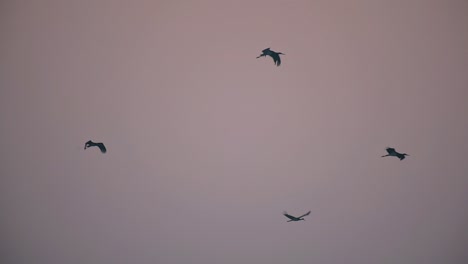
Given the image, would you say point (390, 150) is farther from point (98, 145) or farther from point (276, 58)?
point (98, 145)

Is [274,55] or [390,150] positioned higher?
[274,55]

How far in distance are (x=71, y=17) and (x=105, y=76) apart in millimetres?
260

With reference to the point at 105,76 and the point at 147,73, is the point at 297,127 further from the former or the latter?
the point at 105,76

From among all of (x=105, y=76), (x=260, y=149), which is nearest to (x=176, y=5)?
(x=105, y=76)

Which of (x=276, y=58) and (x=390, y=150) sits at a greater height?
(x=276, y=58)

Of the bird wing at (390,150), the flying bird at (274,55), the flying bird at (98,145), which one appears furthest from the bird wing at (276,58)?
the flying bird at (98,145)

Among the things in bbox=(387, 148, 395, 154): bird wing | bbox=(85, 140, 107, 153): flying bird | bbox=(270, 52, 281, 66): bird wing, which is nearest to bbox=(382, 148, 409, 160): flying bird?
bbox=(387, 148, 395, 154): bird wing

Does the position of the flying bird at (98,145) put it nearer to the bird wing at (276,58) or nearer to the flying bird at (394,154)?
the bird wing at (276,58)

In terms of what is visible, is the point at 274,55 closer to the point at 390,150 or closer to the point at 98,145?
the point at 390,150

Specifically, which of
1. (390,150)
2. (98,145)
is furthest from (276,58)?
(98,145)

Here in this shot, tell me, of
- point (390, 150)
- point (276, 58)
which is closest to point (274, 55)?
point (276, 58)

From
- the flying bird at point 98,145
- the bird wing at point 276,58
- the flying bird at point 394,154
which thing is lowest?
the flying bird at point 98,145

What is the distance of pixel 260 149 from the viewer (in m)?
1.26

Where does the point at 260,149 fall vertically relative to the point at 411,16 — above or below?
below
